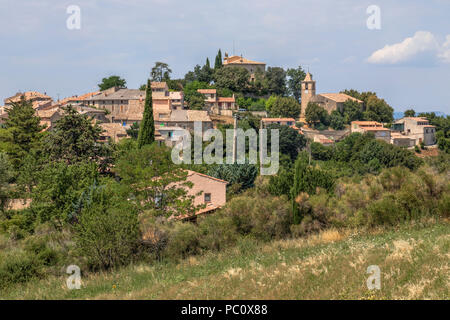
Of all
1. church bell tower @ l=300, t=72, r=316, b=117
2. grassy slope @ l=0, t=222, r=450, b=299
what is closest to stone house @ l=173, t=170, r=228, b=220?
grassy slope @ l=0, t=222, r=450, b=299

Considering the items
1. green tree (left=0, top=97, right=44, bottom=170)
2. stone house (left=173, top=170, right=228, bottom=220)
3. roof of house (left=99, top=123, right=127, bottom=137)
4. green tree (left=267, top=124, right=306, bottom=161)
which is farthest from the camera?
green tree (left=267, top=124, right=306, bottom=161)

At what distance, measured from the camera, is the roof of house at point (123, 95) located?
71.4 m

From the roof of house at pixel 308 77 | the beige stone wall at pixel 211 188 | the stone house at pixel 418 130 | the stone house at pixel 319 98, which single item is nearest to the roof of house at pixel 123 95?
the stone house at pixel 319 98

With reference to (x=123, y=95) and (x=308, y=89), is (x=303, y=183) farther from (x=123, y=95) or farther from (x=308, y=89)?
(x=308, y=89)

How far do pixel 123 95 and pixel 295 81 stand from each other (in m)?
30.9

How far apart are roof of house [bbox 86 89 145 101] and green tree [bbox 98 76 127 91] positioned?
358 inches

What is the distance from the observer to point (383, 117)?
79125mm

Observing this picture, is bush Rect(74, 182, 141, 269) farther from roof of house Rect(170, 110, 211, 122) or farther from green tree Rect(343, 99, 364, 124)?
green tree Rect(343, 99, 364, 124)

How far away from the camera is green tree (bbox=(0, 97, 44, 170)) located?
37938 millimetres

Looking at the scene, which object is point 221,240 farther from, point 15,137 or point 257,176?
point 15,137

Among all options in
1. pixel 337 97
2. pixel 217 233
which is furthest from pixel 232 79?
pixel 217 233

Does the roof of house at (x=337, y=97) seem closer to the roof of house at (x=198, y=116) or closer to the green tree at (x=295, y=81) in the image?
the green tree at (x=295, y=81)
